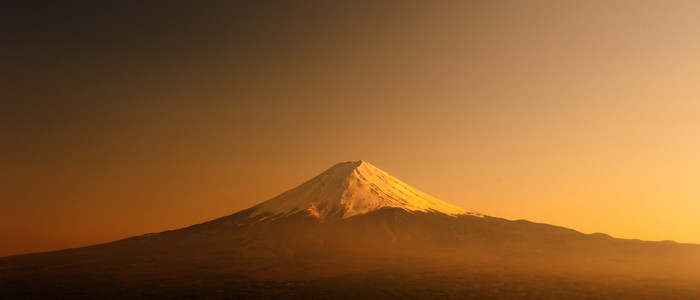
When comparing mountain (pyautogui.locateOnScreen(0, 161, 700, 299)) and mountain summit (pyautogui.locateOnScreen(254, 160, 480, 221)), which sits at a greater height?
mountain summit (pyautogui.locateOnScreen(254, 160, 480, 221))

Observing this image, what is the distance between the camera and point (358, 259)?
119812 millimetres

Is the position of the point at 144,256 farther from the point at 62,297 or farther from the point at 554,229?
the point at 554,229

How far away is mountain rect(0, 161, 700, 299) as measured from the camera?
3031 inches

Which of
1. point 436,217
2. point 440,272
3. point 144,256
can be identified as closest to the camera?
point 440,272

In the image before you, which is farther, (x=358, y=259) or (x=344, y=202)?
(x=344, y=202)

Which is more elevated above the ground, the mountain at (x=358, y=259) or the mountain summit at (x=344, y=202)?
the mountain summit at (x=344, y=202)

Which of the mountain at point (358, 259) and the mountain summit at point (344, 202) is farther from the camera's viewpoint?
the mountain summit at point (344, 202)

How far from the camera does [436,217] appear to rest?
583ft

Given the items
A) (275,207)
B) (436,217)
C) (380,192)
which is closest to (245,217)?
(275,207)

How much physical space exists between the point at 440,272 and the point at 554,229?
351ft

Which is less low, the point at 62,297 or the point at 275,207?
the point at 275,207

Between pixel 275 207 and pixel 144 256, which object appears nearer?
pixel 144 256

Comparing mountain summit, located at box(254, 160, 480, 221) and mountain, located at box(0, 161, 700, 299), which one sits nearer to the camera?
mountain, located at box(0, 161, 700, 299)

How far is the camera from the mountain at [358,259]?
77000 mm
